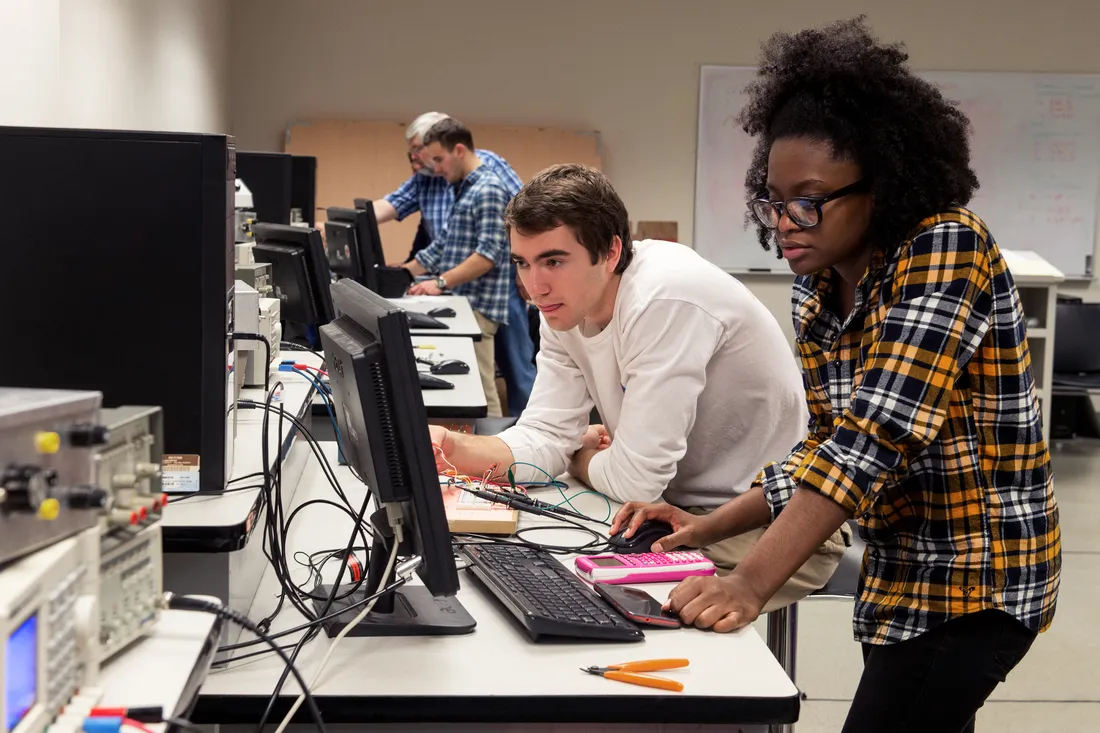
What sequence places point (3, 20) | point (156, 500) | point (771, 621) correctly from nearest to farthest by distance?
point (156, 500) → point (771, 621) → point (3, 20)

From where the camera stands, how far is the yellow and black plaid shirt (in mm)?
1244

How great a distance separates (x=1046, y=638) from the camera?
325cm

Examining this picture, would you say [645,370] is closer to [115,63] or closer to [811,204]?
[811,204]

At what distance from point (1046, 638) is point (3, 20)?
129 inches

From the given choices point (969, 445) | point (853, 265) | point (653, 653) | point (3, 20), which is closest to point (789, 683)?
point (653, 653)

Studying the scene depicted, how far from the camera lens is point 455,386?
9.61 ft

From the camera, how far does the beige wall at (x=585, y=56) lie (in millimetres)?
7055

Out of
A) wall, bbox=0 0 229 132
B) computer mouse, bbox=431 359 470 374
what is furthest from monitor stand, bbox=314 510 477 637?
wall, bbox=0 0 229 132

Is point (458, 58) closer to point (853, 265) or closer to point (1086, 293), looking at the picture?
point (1086, 293)

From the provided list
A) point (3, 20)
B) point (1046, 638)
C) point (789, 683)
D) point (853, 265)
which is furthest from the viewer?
point (1046, 638)

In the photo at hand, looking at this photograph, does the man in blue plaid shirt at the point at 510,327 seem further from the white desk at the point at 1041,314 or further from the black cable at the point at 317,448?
the black cable at the point at 317,448

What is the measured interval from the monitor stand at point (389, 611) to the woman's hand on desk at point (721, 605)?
0.27 m

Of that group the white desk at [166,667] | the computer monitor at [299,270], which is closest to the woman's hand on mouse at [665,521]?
the white desk at [166,667]

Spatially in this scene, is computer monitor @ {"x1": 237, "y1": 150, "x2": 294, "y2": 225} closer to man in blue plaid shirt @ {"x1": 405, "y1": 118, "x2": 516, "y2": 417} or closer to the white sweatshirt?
man in blue plaid shirt @ {"x1": 405, "y1": 118, "x2": 516, "y2": 417}
